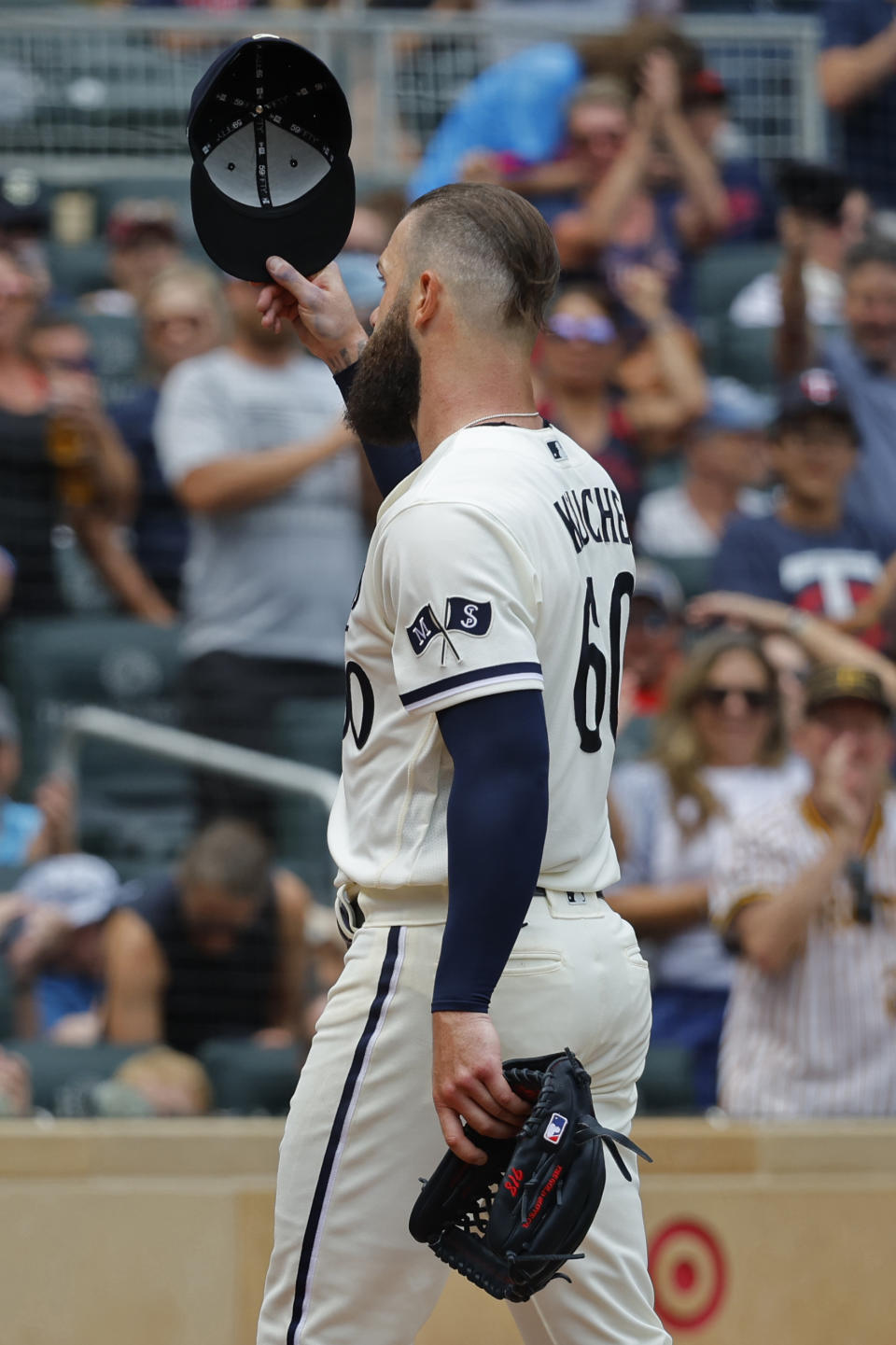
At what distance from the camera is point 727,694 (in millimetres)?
5105

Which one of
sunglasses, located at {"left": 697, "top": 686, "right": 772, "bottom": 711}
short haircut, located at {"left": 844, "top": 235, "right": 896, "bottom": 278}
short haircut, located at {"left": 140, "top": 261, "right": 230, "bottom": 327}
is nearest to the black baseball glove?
sunglasses, located at {"left": 697, "top": 686, "right": 772, "bottom": 711}

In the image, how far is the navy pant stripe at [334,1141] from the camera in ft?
7.20

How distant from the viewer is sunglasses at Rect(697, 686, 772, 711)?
5.10 m

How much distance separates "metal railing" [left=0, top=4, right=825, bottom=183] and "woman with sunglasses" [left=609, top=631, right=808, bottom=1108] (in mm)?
4254

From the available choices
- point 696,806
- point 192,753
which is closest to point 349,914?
point 696,806

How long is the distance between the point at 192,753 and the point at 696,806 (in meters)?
1.42

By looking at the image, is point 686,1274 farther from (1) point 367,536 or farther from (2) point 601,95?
(2) point 601,95

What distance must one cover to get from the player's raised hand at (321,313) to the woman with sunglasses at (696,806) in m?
2.31

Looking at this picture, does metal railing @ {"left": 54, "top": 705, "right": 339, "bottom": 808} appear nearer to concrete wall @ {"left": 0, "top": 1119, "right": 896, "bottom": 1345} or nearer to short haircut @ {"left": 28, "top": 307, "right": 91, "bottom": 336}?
concrete wall @ {"left": 0, "top": 1119, "right": 896, "bottom": 1345}

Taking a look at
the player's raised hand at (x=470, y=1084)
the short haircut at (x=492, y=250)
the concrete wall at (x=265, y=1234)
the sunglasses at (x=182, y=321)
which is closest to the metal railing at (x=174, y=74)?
the sunglasses at (x=182, y=321)

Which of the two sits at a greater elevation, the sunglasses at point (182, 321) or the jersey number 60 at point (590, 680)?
the jersey number 60 at point (590, 680)

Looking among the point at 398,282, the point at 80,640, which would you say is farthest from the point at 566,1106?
the point at 80,640

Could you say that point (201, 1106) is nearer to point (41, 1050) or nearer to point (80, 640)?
point (41, 1050)

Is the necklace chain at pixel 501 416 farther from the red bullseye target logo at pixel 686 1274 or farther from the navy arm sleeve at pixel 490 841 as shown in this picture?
the red bullseye target logo at pixel 686 1274
